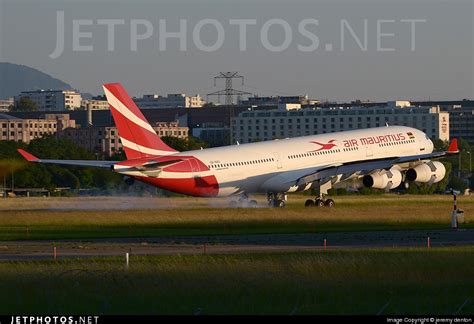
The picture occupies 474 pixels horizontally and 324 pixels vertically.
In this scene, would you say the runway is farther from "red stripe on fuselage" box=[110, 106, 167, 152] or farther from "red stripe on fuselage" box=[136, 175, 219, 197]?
"red stripe on fuselage" box=[110, 106, 167, 152]

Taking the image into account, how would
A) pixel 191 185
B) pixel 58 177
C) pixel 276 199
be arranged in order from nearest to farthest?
pixel 191 185 → pixel 276 199 → pixel 58 177

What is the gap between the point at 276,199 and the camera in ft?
279

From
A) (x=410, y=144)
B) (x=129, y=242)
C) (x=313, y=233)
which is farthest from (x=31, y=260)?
(x=410, y=144)

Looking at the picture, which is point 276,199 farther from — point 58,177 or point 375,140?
point 58,177

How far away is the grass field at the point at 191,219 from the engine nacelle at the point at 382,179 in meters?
1.49

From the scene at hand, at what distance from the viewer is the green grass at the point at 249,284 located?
1342 inches

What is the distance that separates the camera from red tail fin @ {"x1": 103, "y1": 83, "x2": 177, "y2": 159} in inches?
3130

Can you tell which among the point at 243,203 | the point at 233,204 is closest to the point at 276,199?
the point at 243,203

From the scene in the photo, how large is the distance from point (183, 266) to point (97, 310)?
10.2m

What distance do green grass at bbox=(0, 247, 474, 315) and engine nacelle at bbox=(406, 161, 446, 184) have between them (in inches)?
1598

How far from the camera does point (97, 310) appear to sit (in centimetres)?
3359

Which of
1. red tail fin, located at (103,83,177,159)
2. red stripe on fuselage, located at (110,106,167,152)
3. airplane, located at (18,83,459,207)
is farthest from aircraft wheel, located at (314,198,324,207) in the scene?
red stripe on fuselage, located at (110,106,167,152)

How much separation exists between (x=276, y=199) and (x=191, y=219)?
557 inches

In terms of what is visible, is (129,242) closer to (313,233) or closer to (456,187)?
(313,233)
